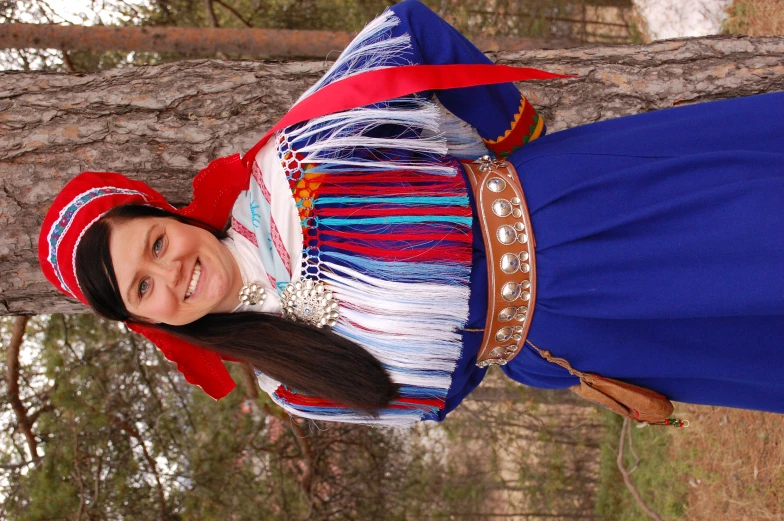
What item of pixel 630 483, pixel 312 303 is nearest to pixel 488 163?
pixel 312 303

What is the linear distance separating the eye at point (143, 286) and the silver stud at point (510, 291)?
2.88 ft

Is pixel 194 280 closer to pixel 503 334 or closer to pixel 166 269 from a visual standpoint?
pixel 166 269

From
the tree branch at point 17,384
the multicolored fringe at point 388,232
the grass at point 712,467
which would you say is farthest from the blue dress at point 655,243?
the tree branch at point 17,384

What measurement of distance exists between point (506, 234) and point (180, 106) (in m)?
1.29

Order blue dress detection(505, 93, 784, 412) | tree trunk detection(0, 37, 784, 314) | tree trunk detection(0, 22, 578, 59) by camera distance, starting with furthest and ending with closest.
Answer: tree trunk detection(0, 22, 578, 59), tree trunk detection(0, 37, 784, 314), blue dress detection(505, 93, 784, 412)

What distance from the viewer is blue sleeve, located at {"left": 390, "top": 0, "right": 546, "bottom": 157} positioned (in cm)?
174

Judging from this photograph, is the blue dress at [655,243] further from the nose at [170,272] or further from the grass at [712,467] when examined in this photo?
the grass at [712,467]

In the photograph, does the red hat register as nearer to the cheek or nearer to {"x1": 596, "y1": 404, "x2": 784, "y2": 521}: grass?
the cheek

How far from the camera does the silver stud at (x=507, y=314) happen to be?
5.33ft

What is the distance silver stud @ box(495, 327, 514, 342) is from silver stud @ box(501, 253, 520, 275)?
6.4 inches

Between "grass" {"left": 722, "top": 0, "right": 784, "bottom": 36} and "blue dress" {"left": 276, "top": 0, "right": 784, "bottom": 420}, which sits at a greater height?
"grass" {"left": 722, "top": 0, "right": 784, "bottom": 36}

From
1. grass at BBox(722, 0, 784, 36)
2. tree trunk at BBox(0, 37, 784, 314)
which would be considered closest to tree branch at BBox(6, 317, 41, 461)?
tree trunk at BBox(0, 37, 784, 314)

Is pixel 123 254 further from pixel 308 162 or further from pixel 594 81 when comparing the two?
pixel 594 81

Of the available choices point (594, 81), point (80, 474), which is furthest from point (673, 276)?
point (80, 474)
